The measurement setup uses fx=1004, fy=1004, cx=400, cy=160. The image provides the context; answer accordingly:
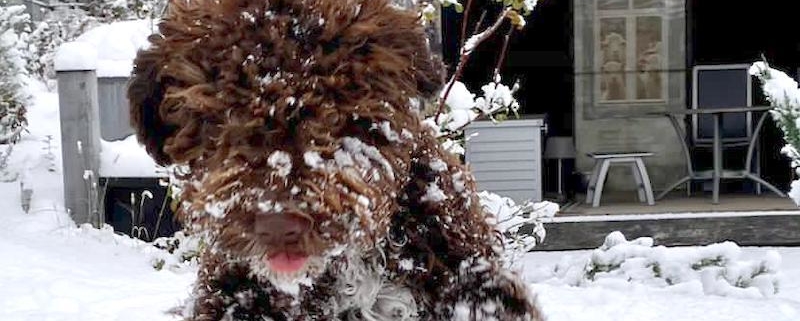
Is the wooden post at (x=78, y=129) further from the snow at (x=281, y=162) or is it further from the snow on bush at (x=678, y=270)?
the snow at (x=281, y=162)

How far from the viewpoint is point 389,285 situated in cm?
128

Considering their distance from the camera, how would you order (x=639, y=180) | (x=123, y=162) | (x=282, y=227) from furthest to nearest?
(x=639, y=180) → (x=123, y=162) → (x=282, y=227)

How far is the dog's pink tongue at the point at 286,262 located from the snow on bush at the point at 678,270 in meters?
3.71

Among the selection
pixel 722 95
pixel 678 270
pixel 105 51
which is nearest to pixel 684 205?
pixel 722 95

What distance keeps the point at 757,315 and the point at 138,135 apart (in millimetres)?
3125

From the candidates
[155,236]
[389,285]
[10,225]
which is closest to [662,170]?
[155,236]

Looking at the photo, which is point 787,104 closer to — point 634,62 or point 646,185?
point 646,185

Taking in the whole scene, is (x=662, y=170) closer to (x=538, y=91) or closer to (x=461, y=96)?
(x=538, y=91)

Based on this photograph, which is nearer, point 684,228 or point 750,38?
point 684,228

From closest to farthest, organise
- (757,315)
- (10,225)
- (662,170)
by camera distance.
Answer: (757,315) < (10,225) < (662,170)

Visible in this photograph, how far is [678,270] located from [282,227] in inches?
160

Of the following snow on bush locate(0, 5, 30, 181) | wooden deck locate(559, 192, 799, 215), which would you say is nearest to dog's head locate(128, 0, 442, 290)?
wooden deck locate(559, 192, 799, 215)

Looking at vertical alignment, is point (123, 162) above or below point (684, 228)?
above

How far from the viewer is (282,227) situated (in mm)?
1000
